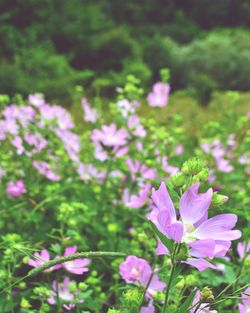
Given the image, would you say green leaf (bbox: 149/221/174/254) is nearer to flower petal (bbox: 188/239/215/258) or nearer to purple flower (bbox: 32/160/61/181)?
flower petal (bbox: 188/239/215/258)

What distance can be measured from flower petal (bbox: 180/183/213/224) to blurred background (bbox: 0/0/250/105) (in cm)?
541

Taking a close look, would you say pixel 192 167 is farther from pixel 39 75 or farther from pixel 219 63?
pixel 219 63

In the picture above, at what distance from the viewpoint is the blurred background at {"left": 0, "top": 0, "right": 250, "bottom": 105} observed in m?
7.32

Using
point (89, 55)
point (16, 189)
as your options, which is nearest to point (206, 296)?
point (16, 189)

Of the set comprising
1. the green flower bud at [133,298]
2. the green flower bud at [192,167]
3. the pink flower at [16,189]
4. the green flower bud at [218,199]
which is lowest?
the green flower bud at [133,298]

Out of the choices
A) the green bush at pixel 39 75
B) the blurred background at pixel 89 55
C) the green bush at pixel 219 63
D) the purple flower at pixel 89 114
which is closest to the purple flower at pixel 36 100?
the purple flower at pixel 89 114

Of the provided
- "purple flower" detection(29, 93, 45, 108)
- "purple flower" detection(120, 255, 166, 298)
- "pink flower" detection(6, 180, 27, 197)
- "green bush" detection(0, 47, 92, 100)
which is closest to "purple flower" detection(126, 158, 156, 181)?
"pink flower" detection(6, 180, 27, 197)

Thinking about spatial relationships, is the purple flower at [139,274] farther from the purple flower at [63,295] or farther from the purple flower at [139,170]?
the purple flower at [139,170]

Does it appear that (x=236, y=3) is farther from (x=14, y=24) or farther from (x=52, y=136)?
(x=52, y=136)

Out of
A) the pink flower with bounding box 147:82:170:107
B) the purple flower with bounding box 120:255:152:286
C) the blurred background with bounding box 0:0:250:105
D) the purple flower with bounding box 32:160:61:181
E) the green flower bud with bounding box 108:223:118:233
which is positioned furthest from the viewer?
the blurred background with bounding box 0:0:250:105

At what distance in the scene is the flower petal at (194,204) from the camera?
0.62 meters

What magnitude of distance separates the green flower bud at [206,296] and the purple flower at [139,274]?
0.66 feet

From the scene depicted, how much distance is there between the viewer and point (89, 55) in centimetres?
895

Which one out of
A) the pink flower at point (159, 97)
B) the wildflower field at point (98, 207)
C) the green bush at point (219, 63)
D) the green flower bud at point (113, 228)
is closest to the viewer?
the wildflower field at point (98, 207)
